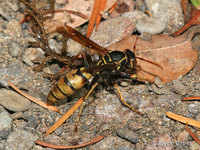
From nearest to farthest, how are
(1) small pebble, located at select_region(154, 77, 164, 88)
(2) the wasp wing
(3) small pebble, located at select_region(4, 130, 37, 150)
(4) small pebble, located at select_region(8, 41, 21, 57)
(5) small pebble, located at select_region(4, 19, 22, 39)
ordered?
(3) small pebble, located at select_region(4, 130, 37, 150), (2) the wasp wing, (1) small pebble, located at select_region(154, 77, 164, 88), (4) small pebble, located at select_region(8, 41, 21, 57), (5) small pebble, located at select_region(4, 19, 22, 39)

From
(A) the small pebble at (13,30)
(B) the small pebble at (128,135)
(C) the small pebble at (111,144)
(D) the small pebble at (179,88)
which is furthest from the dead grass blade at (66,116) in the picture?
(A) the small pebble at (13,30)

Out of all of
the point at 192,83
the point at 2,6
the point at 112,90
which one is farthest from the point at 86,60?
the point at 2,6

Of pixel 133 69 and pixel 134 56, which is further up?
pixel 134 56

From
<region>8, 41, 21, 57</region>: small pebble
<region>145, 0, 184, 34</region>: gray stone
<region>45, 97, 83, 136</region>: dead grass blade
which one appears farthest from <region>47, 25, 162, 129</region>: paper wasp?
<region>145, 0, 184, 34</region>: gray stone

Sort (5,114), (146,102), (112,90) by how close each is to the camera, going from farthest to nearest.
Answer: (112,90) < (146,102) < (5,114)

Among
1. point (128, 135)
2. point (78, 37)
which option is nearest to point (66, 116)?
point (128, 135)

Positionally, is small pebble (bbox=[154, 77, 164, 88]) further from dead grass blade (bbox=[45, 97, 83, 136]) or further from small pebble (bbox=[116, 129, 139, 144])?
dead grass blade (bbox=[45, 97, 83, 136])

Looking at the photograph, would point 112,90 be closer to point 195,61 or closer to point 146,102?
point 146,102
